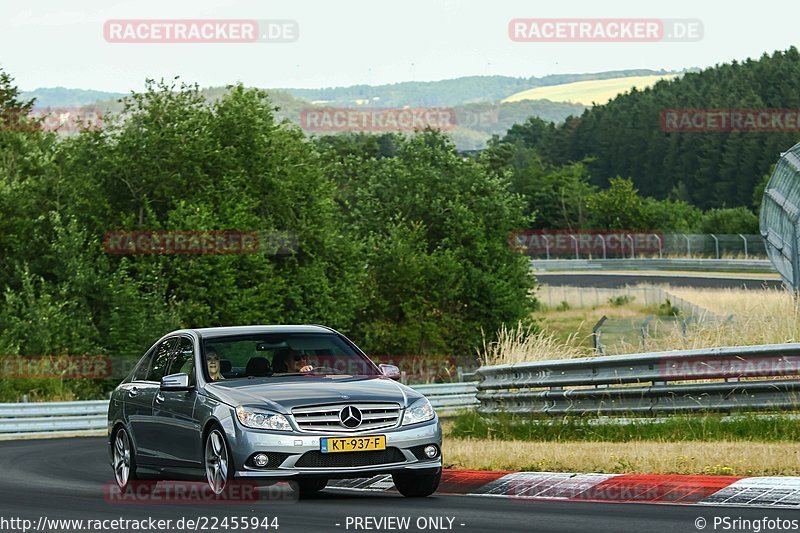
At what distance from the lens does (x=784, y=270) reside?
2389cm

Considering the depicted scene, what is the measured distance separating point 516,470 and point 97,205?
140 ft

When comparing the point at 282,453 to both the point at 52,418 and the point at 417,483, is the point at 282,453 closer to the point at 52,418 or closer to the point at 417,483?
the point at 417,483

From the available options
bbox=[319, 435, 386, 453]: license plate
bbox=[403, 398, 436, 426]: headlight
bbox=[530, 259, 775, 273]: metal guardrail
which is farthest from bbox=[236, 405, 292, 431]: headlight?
bbox=[530, 259, 775, 273]: metal guardrail

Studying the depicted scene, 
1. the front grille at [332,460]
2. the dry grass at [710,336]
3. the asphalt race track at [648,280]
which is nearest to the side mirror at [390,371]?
→ the front grille at [332,460]

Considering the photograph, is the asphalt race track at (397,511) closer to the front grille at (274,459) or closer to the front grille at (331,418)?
the front grille at (274,459)

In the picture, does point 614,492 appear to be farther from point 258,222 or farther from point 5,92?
point 5,92

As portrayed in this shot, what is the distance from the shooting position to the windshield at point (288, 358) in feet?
40.7

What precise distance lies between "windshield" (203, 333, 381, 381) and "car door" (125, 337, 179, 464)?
0.82 metres

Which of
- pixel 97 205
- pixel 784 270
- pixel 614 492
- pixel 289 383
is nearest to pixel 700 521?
pixel 614 492

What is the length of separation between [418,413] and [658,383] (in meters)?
4.93

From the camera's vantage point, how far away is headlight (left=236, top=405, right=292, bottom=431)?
11148 mm

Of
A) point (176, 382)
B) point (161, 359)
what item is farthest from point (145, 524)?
point (161, 359)

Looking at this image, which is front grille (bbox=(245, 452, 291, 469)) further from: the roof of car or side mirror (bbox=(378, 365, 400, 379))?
the roof of car

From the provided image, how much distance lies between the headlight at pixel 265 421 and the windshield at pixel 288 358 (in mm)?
1084
